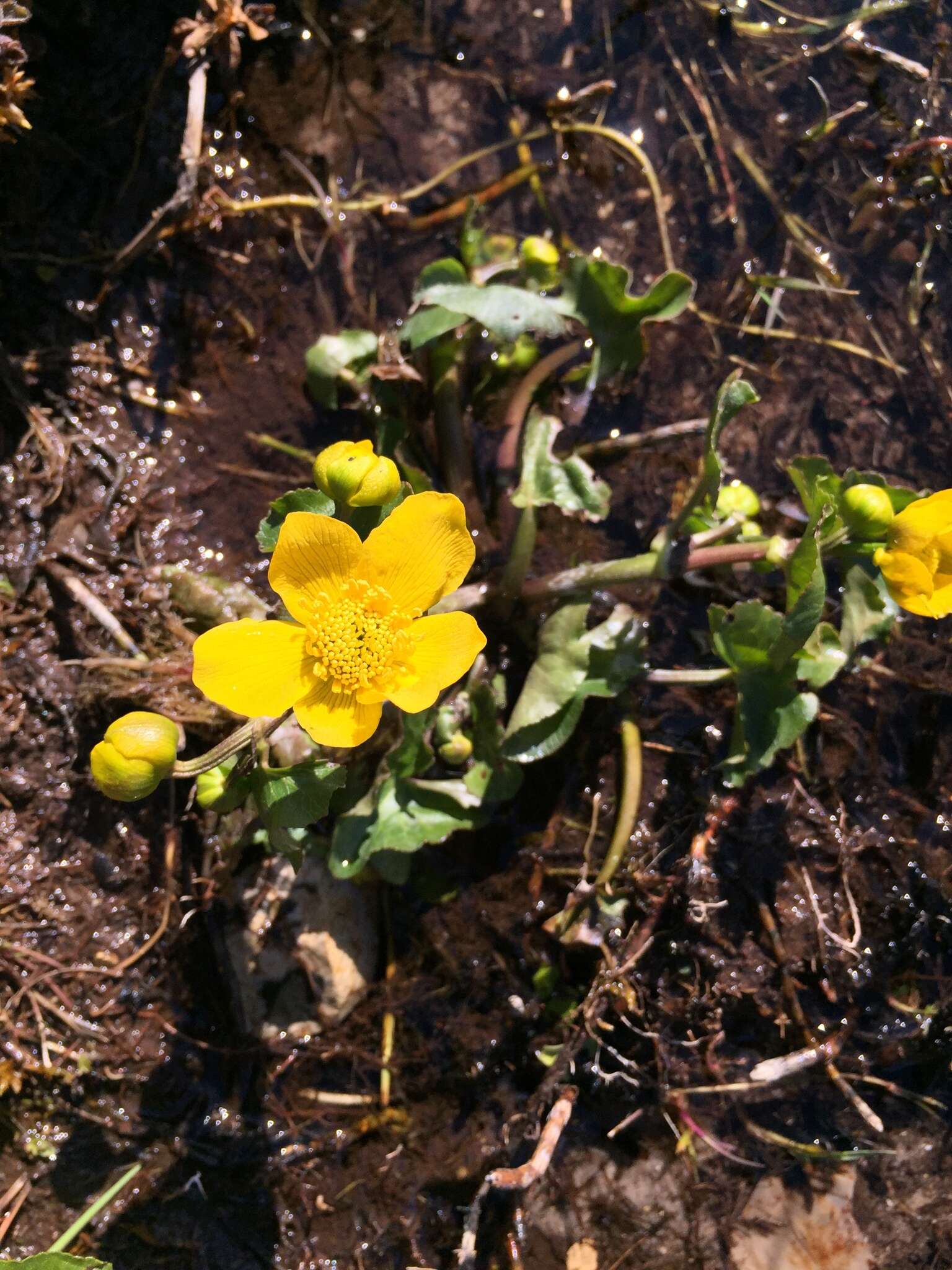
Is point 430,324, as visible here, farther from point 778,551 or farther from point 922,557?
point 922,557

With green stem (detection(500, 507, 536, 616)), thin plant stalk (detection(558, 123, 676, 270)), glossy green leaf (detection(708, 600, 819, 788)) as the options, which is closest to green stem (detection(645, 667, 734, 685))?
glossy green leaf (detection(708, 600, 819, 788))

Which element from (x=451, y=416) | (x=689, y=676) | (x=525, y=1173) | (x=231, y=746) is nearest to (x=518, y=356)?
(x=451, y=416)

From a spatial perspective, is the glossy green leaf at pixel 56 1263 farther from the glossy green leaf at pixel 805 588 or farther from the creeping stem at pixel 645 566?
the glossy green leaf at pixel 805 588

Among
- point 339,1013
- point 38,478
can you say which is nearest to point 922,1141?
point 339,1013

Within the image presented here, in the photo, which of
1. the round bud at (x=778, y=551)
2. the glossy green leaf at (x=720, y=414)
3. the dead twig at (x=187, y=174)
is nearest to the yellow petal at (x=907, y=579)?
the round bud at (x=778, y=551)

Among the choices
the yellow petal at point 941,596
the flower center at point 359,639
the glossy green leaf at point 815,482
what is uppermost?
the flower center at point 359,639

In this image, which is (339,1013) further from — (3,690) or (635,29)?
(635,29)
